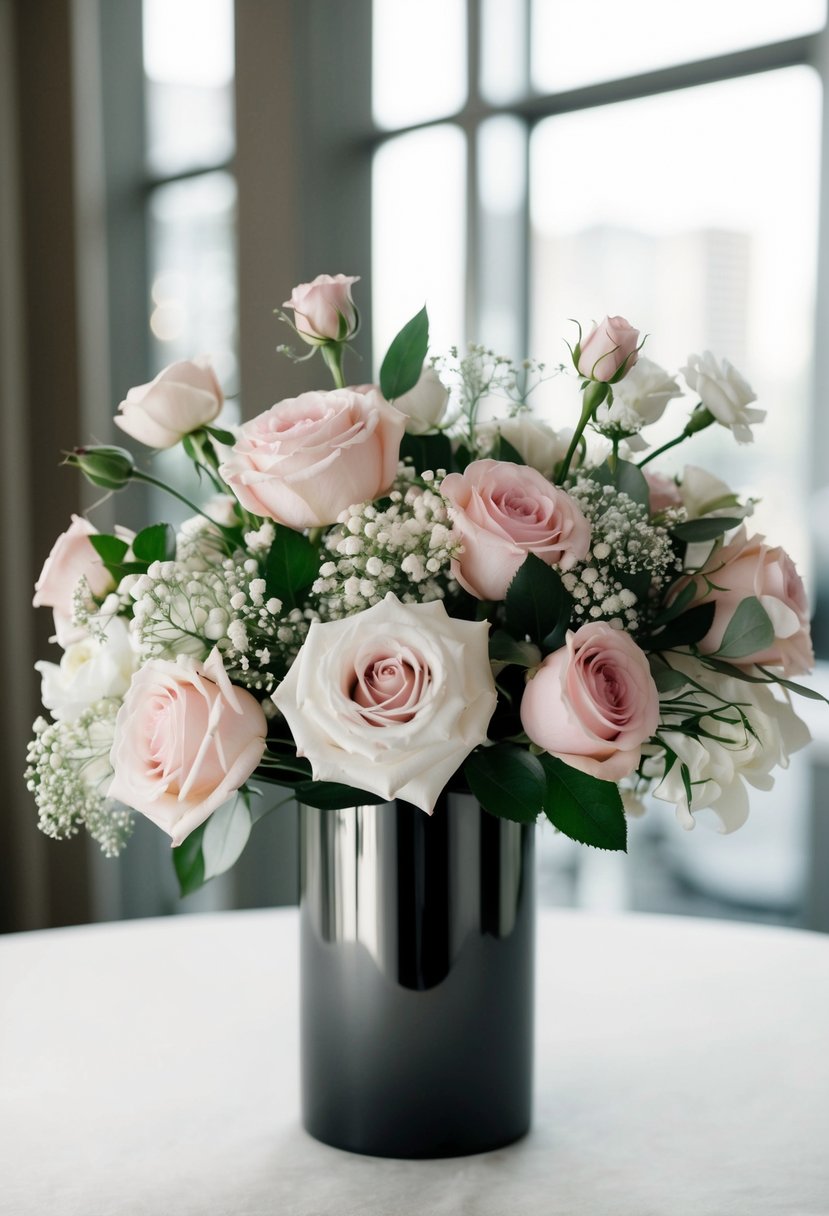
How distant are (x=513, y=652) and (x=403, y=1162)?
323 millimetres

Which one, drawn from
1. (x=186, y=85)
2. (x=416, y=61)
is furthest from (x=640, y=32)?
(x=186, y=85)

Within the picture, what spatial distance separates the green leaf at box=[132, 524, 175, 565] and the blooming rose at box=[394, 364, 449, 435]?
16 centimetres

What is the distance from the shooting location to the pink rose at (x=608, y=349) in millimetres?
701

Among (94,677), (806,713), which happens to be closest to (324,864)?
(94,677)

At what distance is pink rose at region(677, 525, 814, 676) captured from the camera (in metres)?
0.71

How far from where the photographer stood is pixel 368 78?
102 inches

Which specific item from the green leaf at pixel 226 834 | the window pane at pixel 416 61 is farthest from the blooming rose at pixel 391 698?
the window pane at pixel 416 61

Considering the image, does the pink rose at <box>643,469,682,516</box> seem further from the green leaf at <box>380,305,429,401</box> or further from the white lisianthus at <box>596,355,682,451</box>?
the green leaf at <box>380,305,429,401</box>

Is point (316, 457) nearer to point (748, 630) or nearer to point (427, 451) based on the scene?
point (427, 451)

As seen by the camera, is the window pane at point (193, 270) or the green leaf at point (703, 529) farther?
the window pane at point (193, 270)

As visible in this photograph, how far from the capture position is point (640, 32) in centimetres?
226

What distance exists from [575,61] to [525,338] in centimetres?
52

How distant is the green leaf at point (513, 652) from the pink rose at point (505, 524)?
2cm

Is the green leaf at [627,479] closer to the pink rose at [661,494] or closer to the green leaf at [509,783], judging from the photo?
the pink rose at [661,494]
